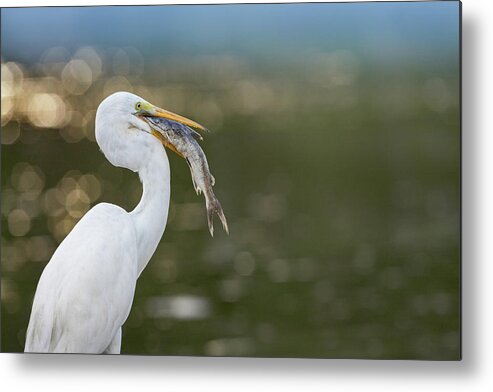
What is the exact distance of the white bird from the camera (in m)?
2.52

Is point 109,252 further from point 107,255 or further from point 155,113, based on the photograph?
point 155,113

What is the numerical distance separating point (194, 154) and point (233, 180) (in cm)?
14

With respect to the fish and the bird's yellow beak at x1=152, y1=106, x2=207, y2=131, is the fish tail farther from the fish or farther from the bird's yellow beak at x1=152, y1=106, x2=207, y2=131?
the bird's yellow beak at x1=152, y1=106, x2=207, y2=131

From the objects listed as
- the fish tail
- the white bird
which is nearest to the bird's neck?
the white bird

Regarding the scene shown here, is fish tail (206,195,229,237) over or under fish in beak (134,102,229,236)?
under

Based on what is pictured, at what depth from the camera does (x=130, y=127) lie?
2543 mm

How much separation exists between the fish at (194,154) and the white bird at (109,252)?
0.07ft

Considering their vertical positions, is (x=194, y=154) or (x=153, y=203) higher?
(x=194, y=154)

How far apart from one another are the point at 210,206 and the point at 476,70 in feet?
2.81

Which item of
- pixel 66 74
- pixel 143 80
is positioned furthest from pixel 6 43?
pixel 143 80

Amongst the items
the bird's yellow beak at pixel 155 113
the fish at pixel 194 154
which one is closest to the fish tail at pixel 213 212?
the fish at pixel 194 154

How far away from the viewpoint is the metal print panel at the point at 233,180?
8.08 ft

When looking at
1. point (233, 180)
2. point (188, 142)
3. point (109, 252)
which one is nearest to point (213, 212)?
point (233, 180)

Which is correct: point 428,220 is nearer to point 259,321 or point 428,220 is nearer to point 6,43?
point 259,321
